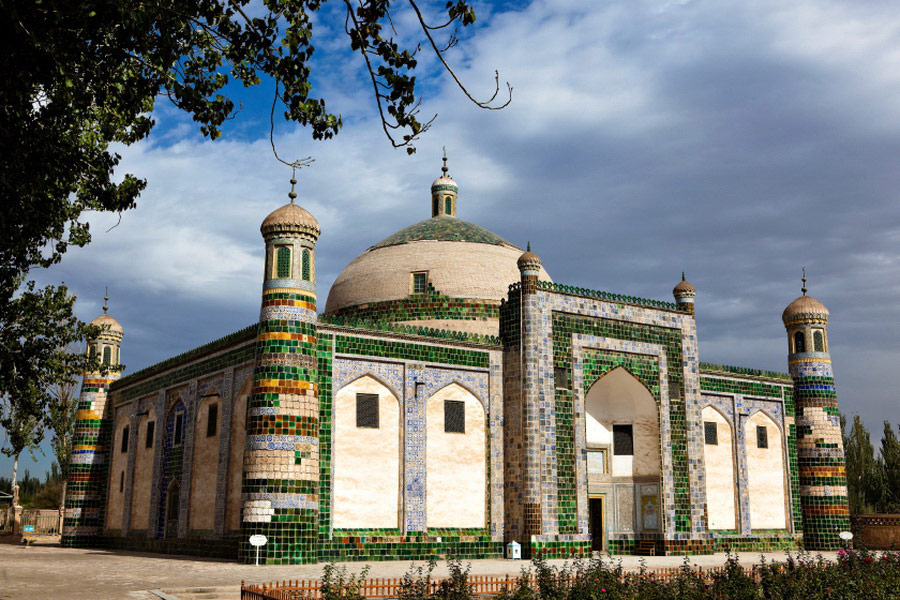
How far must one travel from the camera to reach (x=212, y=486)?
850 inches

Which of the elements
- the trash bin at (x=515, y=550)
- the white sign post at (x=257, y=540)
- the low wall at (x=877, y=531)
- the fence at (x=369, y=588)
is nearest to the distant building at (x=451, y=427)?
the trash bin at (x=515, y=550)

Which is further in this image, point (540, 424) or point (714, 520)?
point (714, 520)

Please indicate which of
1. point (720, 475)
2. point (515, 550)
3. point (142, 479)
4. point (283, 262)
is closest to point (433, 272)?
point (283, 262)

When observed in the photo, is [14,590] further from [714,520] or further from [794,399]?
[794,399]

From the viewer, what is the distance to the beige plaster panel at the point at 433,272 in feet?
86.6

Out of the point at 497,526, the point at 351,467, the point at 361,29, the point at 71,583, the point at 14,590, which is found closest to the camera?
the point at 361,29

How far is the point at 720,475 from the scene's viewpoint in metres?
25.9

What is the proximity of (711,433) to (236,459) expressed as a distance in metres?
14.1

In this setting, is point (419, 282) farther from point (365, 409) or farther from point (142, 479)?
point (142, 479)

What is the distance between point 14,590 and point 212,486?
358 inches

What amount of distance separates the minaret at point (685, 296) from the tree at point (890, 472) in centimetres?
1791

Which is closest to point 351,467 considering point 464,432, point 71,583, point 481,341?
point 464,432

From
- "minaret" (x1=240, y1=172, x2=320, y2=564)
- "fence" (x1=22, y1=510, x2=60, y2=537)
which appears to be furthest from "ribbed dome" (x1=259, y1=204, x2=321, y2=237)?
"fence" (x1=22, y1=510, x2=60, y2=537)

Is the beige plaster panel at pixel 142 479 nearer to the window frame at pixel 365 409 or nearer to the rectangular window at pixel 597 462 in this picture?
the window frame at pixel 365 409
